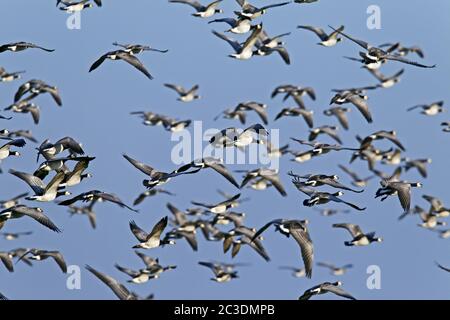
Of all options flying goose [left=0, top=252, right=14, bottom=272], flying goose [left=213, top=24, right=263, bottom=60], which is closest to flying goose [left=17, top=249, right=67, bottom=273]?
flying goose [left=0, top=252, right=14, bottom=272]

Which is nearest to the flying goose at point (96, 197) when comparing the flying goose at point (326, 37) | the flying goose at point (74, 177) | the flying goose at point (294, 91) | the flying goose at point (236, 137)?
the flying goose at point (74, 177)

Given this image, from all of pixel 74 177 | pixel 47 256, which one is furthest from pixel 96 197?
pixel 47 256

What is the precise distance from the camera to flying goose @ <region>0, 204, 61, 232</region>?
67.9 ft

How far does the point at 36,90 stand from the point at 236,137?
8273mm

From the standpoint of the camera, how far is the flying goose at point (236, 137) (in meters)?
24.0

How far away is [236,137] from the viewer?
2477cm

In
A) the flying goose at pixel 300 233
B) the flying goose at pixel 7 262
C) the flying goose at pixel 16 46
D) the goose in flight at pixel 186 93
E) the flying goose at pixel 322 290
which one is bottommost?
the flying goose at pixel 322 290

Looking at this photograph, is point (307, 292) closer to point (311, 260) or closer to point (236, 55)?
point (311, 260)

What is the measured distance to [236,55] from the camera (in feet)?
92.3

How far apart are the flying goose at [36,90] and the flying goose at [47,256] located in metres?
5.71

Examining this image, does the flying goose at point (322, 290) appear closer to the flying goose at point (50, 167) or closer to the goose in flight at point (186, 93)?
the flying goose at point (50, 167)

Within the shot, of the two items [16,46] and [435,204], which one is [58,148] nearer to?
[16,46]

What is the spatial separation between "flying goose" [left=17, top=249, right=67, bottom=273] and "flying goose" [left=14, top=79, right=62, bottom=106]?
5.71m
